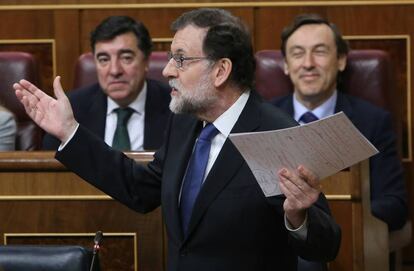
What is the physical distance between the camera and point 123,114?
Answer: 3279 mm

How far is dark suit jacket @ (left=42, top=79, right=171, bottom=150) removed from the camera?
3.23 m

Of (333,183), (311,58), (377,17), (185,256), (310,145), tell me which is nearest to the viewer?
(310,145)

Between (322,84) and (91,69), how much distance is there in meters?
0.79

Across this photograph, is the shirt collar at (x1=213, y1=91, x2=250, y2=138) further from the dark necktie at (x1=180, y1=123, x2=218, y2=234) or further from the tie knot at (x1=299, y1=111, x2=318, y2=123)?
the tie knot at (x1=299, y1=111, x2=318, y2=123)

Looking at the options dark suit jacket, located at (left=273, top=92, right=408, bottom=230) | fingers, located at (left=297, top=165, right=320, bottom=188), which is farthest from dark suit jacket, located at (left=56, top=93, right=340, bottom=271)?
dark suit jacket, located at (left=273, top=92, right=408, bottom=230)

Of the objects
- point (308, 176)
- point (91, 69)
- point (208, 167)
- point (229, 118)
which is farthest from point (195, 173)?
point (91, 69)

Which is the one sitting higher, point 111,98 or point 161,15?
point 161,15

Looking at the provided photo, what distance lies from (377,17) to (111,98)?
106 centimetres

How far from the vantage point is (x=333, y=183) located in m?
2.37

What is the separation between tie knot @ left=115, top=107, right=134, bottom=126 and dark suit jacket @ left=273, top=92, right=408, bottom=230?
0.49m

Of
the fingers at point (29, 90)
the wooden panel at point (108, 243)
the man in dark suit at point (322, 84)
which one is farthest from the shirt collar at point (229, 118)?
the man in dark suit at point (322, 84)

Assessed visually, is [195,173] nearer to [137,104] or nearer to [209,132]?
[209,132]

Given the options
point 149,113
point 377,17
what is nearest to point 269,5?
point 377,17

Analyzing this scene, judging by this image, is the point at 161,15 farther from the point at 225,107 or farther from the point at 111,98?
the point at 225,107
